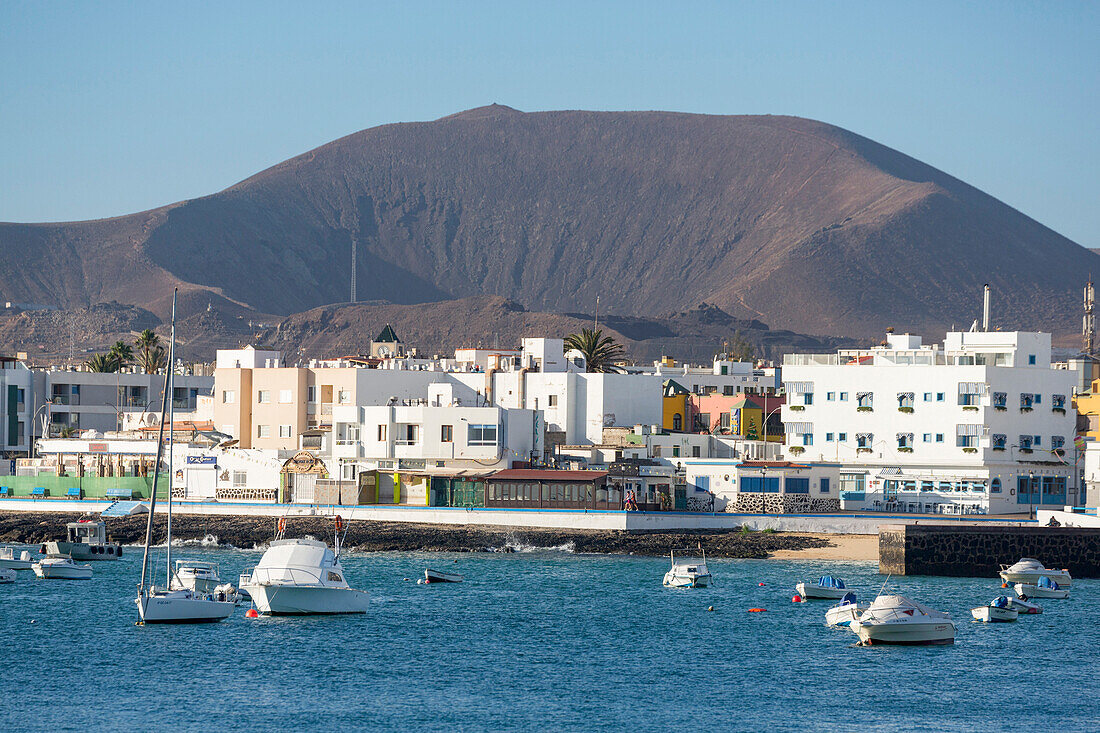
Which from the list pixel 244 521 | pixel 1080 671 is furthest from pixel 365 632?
pixel 244 521

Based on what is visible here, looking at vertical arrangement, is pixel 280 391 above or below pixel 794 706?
above

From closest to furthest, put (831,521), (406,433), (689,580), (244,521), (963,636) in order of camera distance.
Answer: (963,636)
(689,580)
(831,521)
(244,521)
(406,433)

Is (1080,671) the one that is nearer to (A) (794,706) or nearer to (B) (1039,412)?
(A) (794,706)

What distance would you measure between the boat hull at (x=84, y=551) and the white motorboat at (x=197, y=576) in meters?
17.3

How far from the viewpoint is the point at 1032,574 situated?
3000 inches

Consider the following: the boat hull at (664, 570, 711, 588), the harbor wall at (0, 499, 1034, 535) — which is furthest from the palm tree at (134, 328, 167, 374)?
the boat hull at (664, 570, 711, 588)

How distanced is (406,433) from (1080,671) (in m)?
56.9

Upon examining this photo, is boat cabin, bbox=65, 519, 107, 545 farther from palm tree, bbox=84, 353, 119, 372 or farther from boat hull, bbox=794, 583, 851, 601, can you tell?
palm tree, bbox=84, 353, 119, 372

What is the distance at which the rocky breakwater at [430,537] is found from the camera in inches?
3543

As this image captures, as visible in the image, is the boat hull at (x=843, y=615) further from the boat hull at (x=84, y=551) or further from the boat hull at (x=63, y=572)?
the boat hull at (x=84, y=551)

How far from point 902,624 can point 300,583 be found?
82.7 ft

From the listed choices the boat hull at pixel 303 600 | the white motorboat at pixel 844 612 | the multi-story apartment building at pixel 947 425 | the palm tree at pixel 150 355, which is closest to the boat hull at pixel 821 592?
the white motorboat at pixel 844 612

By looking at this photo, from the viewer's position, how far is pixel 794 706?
51.3m

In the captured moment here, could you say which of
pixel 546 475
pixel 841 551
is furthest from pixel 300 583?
pixel 841 551
